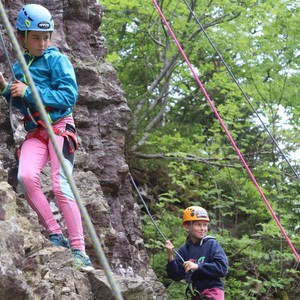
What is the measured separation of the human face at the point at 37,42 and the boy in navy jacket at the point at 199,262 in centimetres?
188

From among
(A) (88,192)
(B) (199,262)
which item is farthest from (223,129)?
(B) (199,262)

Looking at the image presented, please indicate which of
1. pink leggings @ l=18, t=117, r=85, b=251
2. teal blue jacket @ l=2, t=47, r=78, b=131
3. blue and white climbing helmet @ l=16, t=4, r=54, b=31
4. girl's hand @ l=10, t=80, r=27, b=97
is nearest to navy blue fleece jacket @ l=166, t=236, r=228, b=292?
pink leggings @ l=18, t=117, r=85, b=251

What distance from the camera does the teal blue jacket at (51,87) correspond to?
4695 millimetres

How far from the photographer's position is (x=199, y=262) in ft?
18.4

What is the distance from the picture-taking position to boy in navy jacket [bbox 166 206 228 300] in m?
5.43

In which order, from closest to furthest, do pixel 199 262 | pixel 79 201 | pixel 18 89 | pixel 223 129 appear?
pixel 79 201 < pixel 18 89 < pixel 199 262 < pixel 223 129

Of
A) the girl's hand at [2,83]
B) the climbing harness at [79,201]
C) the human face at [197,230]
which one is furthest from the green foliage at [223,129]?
the climbing harness at [79,201]

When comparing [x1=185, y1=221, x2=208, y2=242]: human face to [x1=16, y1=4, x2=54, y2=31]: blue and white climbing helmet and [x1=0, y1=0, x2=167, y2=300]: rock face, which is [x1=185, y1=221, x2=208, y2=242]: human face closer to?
[x1=0, y1=0, x2=167, y2=300]: rock face

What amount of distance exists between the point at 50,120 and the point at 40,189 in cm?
48

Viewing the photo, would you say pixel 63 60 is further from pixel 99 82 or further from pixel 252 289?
pixel 252 289

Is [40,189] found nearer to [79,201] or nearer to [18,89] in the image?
[18,89]

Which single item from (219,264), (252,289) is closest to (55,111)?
(219,264)

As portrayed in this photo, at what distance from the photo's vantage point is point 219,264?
215 inches

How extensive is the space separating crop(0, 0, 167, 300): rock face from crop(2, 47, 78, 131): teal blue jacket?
52 cm
